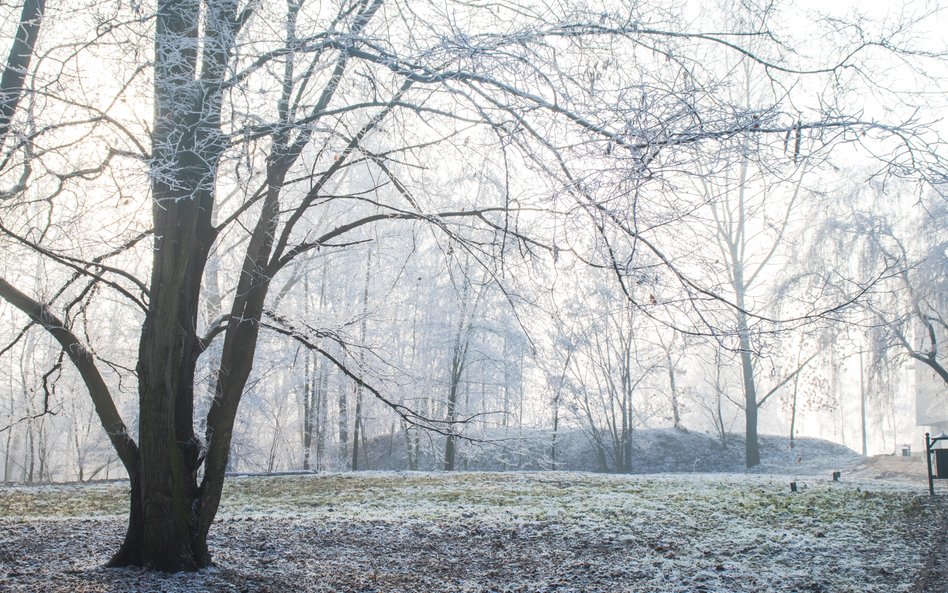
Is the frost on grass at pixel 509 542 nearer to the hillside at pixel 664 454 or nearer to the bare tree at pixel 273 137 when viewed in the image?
the bare tree at pixel 273 137

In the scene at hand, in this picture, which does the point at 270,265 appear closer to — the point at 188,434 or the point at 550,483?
the point at 188,434

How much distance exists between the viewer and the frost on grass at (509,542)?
4.85 m

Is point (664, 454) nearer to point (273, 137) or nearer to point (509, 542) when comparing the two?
point (509, 542)

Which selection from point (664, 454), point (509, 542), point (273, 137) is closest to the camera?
point (273, 137)

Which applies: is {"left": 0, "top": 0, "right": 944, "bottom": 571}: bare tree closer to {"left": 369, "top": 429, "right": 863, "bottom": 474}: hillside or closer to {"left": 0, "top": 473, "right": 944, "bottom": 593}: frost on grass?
{"left": 0, "top": 473, "right": 944, "bottom": 593}: frost on grass

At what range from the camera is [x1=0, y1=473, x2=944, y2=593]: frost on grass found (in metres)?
4.85

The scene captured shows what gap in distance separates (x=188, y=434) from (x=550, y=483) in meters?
8.49

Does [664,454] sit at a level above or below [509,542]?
below

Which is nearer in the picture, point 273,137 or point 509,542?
point 273,137

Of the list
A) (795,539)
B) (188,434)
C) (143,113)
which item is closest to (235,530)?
(188,434)

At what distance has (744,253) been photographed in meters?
20.5

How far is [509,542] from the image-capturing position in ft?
21.1

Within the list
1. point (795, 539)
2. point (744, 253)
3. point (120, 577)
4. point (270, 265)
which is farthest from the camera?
point (744, 253)

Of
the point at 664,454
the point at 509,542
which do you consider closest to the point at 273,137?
the point at 509,542
